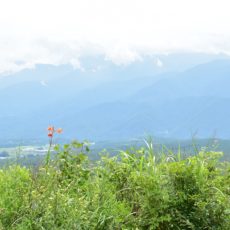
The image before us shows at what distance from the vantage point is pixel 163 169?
15.4 feet

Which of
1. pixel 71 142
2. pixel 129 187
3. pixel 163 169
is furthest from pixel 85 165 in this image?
pixel 163 169

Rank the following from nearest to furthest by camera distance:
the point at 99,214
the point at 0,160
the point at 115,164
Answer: the point at 99,214 < the point at 115,164 < the point at 0,160

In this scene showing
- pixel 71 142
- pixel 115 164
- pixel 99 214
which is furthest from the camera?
pixel 71 142

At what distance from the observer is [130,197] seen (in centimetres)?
507

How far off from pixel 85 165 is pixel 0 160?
1462mm

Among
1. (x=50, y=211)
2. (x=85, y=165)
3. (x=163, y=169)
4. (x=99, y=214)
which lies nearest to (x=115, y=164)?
(x=85, y=165)

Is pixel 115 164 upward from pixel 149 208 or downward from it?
upward

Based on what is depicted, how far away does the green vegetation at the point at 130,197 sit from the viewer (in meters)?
4.05

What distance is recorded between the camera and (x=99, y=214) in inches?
167

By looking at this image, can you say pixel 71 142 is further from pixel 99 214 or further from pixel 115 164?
pixel 99 214

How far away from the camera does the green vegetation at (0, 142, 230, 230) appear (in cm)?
405

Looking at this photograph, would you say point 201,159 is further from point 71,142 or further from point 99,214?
point 71,142

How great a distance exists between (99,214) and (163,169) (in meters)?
0.82

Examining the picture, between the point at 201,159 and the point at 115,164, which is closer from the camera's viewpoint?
the point at 201,159
